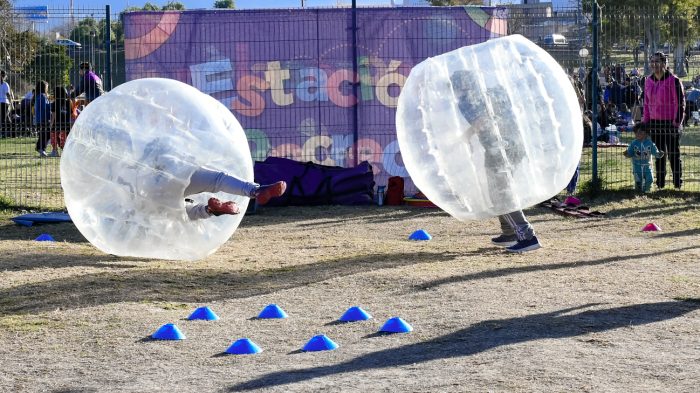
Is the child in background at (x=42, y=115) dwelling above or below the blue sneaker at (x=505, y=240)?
above

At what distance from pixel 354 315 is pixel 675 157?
900 cm

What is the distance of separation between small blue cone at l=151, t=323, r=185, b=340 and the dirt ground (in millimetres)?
94

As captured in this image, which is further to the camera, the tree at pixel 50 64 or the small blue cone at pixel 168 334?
the tree at pixel 50 64

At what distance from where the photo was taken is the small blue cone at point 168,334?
7.21 metres

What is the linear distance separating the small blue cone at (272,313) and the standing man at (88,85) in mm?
8075

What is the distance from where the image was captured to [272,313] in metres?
7.86

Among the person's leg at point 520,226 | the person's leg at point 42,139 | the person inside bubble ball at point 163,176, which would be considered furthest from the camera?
the person's leg at point 42,139

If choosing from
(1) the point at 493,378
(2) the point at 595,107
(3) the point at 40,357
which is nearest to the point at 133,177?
(3) the point at 40,357

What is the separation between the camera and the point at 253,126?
15781mm

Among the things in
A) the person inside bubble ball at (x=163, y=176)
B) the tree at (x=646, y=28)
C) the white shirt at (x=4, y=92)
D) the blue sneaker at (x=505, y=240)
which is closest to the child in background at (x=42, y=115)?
the white shirt at (x=4, y=92)

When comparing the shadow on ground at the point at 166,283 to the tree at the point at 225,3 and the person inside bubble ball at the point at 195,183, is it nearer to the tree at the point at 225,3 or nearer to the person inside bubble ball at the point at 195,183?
the person inside bubble ball at the point at 195,183

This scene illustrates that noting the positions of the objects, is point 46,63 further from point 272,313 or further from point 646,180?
point 272,313

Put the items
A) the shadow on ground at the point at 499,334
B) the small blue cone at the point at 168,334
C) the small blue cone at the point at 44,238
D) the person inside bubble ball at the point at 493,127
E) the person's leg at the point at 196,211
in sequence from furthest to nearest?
1. the small blue cone at the point at 44,238
2. the person inside bubble ball at the point at 493,127
3. the person's leg at the point at 196,211
4. the small blue cone at the point at 168,334
5. the shadow on ground at the point at 499,334

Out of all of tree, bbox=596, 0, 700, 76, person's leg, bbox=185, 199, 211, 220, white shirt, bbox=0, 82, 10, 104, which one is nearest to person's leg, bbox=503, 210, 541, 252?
person's leg, bbox=185, 199, 211, 220
